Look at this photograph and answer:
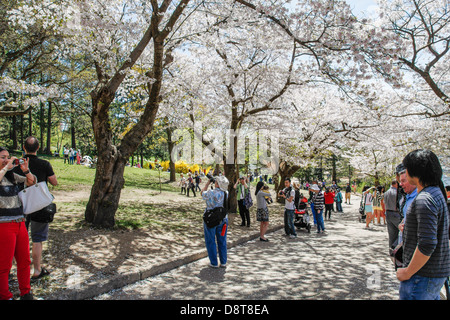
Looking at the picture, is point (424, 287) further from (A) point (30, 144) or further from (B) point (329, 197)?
(B) point (329, 197)

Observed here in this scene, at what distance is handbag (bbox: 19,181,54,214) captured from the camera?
12.9 ft

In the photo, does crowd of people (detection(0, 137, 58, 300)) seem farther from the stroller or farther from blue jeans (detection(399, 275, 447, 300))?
the stroller

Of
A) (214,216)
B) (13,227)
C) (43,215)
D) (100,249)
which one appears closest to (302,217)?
(214,216)

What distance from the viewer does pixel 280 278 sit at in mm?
5445

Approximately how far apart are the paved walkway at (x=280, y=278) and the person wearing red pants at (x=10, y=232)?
1.19m

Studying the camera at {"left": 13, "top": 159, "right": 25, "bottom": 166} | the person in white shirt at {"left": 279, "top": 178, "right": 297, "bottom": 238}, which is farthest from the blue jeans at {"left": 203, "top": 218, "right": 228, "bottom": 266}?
the person in white shirt at {"left": 279, "top": 178, "right": 297, "bottom": 238}

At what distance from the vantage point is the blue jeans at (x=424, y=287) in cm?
238

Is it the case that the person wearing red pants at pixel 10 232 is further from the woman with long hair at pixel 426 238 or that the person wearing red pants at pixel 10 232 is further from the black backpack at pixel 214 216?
the woman with long hair at pixel 426 238

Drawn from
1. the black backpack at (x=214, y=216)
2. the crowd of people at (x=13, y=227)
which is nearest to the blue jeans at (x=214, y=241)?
the black backpack at (x=214, y=216)

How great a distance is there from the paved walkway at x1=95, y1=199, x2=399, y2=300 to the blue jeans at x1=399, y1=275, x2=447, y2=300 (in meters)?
2.30

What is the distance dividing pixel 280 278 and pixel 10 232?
4.19 metres

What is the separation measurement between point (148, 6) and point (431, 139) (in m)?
16.3
